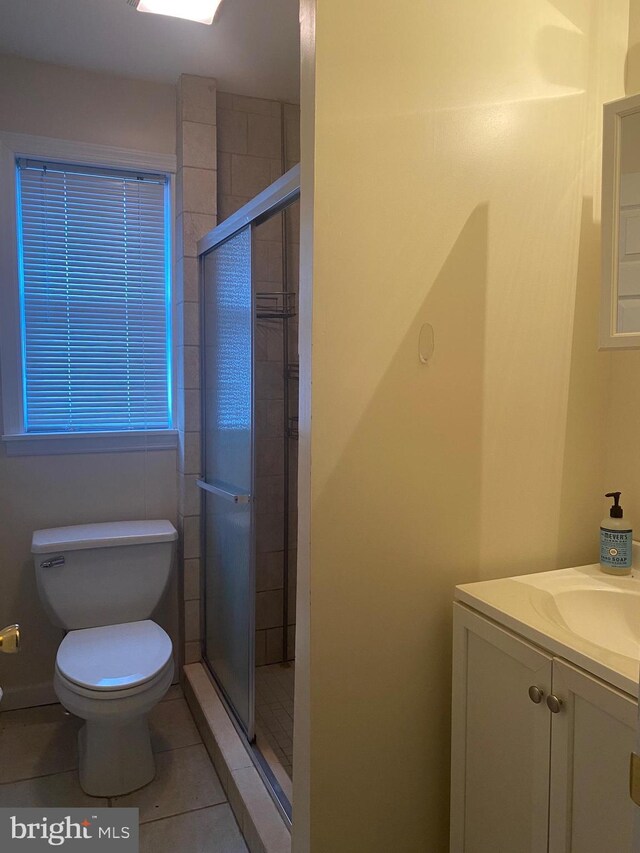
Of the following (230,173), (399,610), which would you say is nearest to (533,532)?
(399,610)

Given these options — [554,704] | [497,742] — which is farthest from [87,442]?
[554,704]

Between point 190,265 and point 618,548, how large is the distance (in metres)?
1.92

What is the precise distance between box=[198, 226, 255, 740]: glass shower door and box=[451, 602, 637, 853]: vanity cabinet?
986 mm

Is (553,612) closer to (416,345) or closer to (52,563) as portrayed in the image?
(416,345)

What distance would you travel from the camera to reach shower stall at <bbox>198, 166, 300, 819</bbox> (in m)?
2.13

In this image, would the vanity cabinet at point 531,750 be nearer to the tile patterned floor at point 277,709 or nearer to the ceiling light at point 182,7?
the tile patterned floor at point 277,709

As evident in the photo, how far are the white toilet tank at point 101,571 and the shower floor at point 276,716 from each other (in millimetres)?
567

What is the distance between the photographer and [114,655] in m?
2.16

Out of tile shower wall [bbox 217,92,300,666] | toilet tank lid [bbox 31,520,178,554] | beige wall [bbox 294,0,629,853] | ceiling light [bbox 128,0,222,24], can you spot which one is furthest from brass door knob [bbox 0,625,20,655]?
ceiling light [bbox 128,0,222,24]

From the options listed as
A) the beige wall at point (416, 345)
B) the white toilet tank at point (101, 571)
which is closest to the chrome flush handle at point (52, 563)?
the white toilet tank at point (101, 571)

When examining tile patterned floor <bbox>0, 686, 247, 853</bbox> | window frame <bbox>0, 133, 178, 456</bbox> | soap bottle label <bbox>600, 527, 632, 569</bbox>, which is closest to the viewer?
soap bottle label <bbox>600, 527, 632, 569</bbox>

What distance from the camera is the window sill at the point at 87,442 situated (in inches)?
98.5

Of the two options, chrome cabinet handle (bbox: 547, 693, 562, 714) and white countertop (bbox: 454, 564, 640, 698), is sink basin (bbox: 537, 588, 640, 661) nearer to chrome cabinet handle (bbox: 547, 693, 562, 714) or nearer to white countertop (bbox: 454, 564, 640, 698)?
white countertop (bbox: 454, 564, 640, 698)

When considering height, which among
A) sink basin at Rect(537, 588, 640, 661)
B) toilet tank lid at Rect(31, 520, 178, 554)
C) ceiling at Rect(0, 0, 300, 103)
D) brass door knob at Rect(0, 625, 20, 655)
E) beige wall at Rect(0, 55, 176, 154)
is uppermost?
ceiling at Rect(0, 0, 300, 103)
